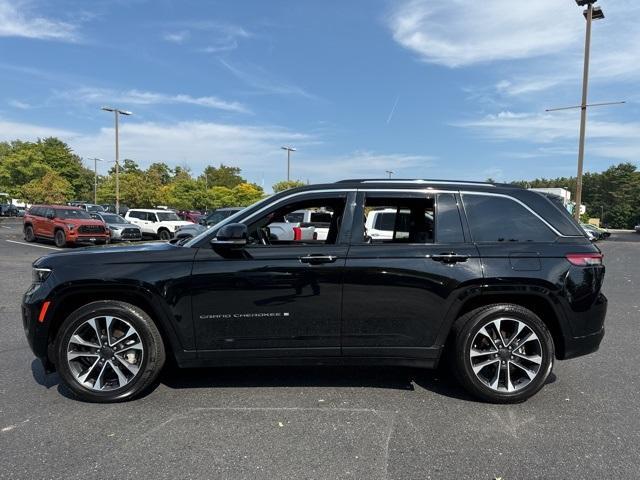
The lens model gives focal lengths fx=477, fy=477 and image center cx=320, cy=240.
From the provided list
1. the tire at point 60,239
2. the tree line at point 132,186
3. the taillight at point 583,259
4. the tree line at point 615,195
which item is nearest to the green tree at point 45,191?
the tree line at point 132,186

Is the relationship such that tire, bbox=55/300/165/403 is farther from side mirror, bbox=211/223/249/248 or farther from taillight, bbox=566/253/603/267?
taillight, bbox=566/253/603/267

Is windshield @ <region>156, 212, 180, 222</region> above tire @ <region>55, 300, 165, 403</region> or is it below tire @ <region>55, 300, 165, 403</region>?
above

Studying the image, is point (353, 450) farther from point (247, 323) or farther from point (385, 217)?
point (385, 217)

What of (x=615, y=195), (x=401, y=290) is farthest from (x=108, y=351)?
(x=615, y=195)

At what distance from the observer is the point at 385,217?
16.3 feet

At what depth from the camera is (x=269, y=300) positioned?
378 cm

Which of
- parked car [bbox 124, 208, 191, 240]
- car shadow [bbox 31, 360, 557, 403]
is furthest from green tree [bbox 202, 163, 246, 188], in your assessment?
car shadow [bbox 31, 360, 557, 403]

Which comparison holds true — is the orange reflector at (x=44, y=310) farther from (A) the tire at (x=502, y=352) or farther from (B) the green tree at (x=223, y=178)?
(B) the green tree at (x=223, y=178)

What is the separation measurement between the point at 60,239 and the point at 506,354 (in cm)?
1965

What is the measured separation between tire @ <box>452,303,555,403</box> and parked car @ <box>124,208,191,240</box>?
23.3 metres

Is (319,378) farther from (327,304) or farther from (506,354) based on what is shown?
(506,354)

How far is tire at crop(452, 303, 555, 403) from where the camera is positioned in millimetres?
3885

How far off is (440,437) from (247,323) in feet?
5.42

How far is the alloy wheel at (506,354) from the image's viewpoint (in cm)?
390
